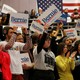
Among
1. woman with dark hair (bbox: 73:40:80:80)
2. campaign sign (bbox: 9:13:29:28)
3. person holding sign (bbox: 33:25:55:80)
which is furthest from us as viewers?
woman with dark hair (bbox: 73:40:80:80)

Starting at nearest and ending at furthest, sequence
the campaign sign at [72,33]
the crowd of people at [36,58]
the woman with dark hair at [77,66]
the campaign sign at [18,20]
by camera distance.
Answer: the crowd of people at [36,58] → the campaign sign at [18,20] → the woman with dark hair at [77,66] → the campaign sign at [72,33]

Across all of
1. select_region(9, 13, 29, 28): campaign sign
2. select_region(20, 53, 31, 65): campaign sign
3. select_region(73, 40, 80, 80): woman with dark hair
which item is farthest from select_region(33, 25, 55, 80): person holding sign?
select_region(73, 40, 80, 80): woman with dark hair

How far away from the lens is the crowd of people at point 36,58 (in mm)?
5641

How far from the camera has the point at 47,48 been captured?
6117 millimetres

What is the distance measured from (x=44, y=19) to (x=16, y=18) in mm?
529

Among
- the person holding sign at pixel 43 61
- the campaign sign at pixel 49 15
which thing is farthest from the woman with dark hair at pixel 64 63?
the campaign sign at pixel 49 15

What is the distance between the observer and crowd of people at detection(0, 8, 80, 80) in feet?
18.5

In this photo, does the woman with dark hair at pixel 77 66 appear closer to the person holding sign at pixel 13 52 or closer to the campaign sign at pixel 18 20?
the campaign sign at pixel 18 20

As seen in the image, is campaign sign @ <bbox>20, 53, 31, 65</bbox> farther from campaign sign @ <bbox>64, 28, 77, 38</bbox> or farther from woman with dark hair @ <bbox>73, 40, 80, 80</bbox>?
campaign sign @ <bbox>64, 28, 77, 38</bbox>

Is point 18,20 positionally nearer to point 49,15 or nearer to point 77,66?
point 49,15

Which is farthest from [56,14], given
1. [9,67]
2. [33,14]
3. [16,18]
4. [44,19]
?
[33,14]

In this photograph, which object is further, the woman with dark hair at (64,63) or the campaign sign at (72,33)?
the campaign sign at (72,33)

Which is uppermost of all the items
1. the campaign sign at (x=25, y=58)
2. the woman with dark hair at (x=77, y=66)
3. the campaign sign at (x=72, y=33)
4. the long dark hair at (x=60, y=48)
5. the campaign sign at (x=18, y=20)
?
the campaign sign at (x=18, y=20)

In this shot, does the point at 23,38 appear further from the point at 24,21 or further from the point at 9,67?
the point at 9,67
